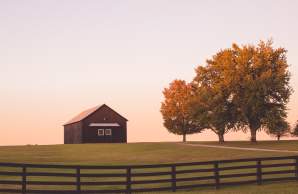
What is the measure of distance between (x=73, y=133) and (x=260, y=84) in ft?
141

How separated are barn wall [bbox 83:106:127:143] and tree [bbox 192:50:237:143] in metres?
17.1

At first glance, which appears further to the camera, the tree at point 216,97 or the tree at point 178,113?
the tree at point 178,113

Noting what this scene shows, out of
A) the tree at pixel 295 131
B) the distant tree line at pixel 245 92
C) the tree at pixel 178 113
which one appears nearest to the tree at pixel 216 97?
the distant tree line at pixel 245 92

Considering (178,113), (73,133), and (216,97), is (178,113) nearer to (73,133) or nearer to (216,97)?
(73,133)

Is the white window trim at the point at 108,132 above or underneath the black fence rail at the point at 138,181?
above

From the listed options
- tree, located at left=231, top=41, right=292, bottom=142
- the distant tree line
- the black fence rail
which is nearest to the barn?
the distant tree line

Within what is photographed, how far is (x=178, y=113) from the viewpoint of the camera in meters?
92.2

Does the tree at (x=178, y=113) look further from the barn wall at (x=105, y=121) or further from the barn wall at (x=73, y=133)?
the barn wall at (x=73, y=133)

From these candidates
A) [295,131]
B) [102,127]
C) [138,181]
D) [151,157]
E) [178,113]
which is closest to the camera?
[138,181]

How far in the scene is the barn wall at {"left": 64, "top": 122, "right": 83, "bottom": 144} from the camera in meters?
85.5

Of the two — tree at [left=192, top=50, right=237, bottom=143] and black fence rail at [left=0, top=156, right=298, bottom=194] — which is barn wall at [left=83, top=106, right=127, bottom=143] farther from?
black fence rail at [left=0, top=156, right=298, bottom=194]

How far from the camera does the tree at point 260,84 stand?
211 feet

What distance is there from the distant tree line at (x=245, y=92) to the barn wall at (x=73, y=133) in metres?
23.5

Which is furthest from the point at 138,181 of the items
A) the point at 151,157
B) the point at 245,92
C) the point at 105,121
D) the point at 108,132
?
Answer: the point at 105,121
